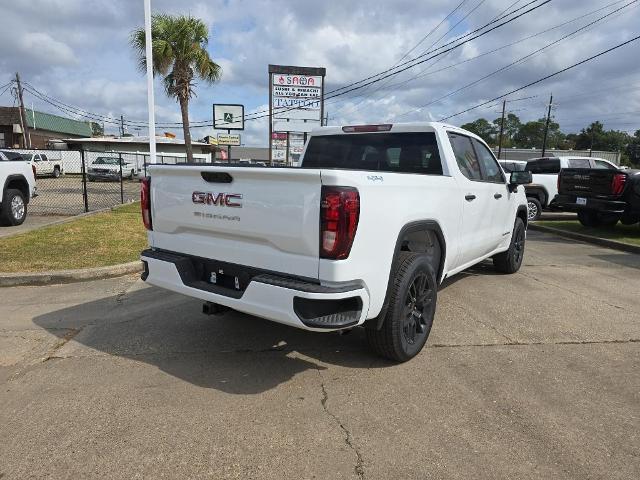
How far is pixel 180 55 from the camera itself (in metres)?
17.4

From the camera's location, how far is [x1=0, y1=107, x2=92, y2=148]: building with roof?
155 ft

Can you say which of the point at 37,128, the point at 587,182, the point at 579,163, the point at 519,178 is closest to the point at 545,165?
the point at 579,163

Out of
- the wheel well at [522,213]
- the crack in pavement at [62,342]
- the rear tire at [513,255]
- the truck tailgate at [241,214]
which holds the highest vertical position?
the truck tailgate at [241,214]

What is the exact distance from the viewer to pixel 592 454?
8.91ft

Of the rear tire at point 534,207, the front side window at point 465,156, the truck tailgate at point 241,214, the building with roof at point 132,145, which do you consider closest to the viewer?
the truck tailgate at point 241,214

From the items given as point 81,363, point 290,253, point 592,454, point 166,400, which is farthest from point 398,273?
point 81,363

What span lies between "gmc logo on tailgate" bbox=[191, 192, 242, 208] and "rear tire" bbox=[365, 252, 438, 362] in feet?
4.12

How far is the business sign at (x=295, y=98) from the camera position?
21156 millimetres

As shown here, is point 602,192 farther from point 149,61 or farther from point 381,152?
point 149,61

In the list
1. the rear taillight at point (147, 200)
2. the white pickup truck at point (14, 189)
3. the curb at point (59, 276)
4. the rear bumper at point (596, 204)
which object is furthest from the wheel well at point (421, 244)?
the white pickup truck at point (14, 189)

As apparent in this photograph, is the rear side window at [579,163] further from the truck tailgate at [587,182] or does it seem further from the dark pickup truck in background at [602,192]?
the truck tailgate at [587,182]

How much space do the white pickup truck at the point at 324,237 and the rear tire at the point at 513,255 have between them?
2.15 meters

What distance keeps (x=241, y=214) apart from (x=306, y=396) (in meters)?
1.32

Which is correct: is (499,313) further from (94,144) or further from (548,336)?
(94,144)
